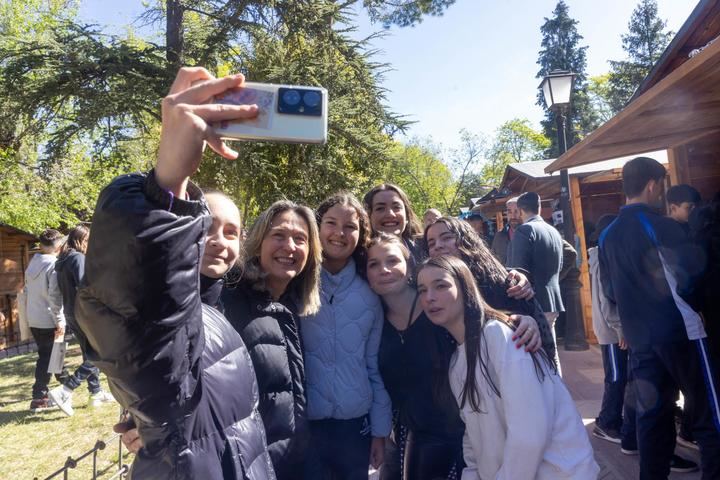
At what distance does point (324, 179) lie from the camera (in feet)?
35.9

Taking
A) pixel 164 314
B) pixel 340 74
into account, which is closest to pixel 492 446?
A: pixel 164 314

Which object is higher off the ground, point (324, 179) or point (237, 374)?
point (324, 179)

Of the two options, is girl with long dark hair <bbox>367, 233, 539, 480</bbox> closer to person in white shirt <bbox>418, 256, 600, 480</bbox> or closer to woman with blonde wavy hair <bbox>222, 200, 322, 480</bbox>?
person in white shirt <bbox>418, 256, 600, 480</bbox>

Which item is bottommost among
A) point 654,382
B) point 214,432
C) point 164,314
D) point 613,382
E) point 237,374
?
point 613,382

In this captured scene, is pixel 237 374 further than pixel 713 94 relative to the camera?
No

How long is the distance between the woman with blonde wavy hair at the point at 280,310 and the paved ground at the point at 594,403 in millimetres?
2940

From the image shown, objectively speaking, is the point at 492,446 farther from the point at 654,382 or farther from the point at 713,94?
the point at 713,94

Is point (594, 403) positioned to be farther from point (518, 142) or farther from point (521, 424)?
point (518, 142)

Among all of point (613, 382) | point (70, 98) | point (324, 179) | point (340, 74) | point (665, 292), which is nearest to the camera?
point (665, 292)

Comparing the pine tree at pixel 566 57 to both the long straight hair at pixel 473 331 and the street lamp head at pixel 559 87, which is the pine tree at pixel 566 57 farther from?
the long straight hair at pixel 473 331

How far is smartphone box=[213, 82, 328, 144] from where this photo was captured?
3.28 ft

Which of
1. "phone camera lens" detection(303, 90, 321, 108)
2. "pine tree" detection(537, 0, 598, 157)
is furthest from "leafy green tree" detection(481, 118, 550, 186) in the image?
"phone camera lens" detection(303, 90, 321, 108)

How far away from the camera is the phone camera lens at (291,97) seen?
3.49ft

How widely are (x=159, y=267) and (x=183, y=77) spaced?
1.41 ft
